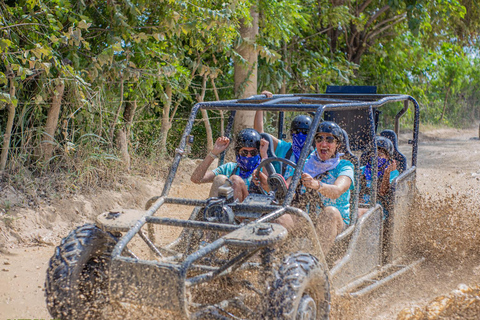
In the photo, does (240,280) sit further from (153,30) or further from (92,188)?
(153,30)

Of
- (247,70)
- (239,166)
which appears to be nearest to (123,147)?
(247,70)

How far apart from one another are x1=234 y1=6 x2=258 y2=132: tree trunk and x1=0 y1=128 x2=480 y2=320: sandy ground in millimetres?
1924

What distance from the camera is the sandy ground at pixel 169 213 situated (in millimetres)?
3973

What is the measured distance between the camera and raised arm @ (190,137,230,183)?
4.27m

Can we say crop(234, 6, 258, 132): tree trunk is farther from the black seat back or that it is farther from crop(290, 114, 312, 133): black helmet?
crop(290, 114, 312, 133): black helmet

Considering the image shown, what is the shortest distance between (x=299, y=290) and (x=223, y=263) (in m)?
0.63

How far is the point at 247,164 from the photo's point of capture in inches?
167

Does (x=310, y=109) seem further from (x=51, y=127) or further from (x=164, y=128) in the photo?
(x=164, y=128)

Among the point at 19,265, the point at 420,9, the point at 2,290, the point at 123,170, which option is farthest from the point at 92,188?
the point at 420,9

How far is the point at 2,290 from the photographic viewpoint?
4109 mm

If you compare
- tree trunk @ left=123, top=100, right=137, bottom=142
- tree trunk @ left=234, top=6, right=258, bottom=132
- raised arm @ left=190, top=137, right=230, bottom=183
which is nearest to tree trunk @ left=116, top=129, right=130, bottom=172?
tree trunk @ left=123, top=100, right=137, bottom=142

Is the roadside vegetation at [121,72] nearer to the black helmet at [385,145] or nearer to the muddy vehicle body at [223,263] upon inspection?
the muddy vehicle body at [223,263]

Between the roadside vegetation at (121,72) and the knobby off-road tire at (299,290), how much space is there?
116 inches

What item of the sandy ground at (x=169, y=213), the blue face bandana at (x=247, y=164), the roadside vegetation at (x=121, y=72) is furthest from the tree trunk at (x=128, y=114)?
the blue face bandana at (x=247, y=164)
